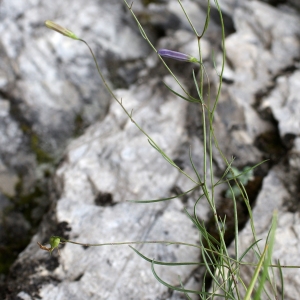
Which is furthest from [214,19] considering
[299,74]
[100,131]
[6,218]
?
[6,218]

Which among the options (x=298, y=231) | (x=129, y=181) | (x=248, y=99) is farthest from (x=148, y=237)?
(x=248, y=99)

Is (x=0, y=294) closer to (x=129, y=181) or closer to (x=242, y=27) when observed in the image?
(x=129, y=181)

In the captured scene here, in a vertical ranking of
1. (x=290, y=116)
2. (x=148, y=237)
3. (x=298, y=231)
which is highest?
(x=290, y=116)

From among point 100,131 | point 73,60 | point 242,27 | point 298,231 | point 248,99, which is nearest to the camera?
point 298,231

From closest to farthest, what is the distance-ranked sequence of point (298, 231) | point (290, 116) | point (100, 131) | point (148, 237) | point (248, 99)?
point (298, 231), point (148, 237), point (290, 116), point (248, 99), point (100, 131)

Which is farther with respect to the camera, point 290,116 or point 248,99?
point 248,99

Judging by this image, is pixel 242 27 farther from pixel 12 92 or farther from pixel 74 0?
pixel 12 92

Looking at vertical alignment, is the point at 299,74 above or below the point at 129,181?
above
